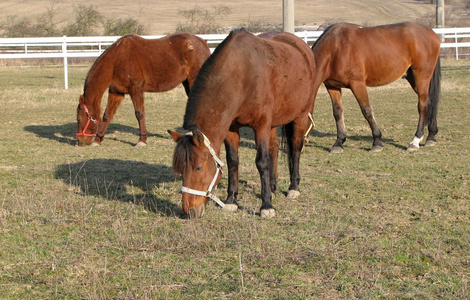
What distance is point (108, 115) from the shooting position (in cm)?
1078

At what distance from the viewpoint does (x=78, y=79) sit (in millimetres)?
23016

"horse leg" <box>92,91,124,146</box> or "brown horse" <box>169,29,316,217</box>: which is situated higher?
"brown horse" <box>169,29,316,217</box>

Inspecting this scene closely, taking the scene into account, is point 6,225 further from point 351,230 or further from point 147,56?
point 147,56

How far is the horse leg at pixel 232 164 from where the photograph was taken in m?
6.33

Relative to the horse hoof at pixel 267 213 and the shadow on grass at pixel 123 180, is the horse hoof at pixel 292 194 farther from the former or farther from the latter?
the shadow on grass at pixel 123 180

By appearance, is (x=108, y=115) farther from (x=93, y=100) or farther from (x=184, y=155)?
(x=184, y=155)

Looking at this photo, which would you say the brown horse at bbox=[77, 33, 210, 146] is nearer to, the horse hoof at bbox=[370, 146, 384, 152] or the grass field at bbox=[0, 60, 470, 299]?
the grass field at bbox=[0, 60, 470, 299]

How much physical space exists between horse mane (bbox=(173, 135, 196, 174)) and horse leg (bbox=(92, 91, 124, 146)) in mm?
5566

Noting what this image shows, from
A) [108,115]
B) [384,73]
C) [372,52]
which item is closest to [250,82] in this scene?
[372,52]

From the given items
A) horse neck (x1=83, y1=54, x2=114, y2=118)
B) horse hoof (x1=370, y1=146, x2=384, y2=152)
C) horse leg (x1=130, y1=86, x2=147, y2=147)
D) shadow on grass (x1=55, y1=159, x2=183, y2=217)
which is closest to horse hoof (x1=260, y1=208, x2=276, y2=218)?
shadow on grass (x1=55, y1=159, x2=183, y2=217)

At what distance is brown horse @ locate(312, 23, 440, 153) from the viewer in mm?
9655

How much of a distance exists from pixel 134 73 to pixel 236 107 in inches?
209

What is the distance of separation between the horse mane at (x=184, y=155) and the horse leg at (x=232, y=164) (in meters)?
1.00

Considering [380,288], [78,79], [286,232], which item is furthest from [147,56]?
[78,79]
